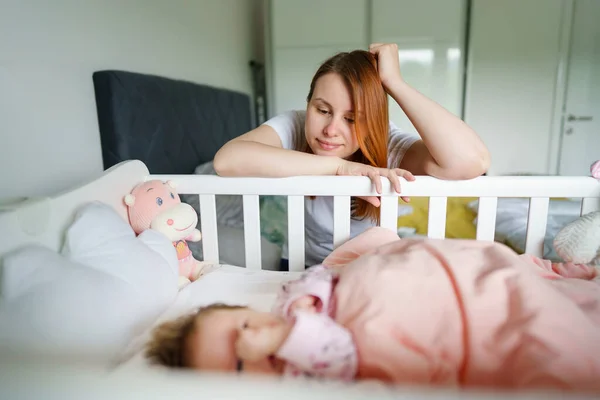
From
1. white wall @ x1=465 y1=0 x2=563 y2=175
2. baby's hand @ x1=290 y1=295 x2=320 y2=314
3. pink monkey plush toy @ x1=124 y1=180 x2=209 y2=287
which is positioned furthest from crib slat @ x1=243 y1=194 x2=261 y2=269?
white wall @ x1=465 y1=0 x2=563 y2=175

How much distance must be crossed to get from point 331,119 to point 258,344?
570 millimetres

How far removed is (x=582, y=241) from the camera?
746mm

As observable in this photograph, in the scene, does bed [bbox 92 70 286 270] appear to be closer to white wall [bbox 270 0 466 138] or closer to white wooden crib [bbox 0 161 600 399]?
white wooden crib [bbox 0 161 600 399]

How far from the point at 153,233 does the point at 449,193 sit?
58cm

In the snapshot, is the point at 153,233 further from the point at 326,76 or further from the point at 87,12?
the point at 87,12

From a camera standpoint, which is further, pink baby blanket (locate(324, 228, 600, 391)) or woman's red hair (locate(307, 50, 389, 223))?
woman's red hair (locate(307, 50, 389, 223))

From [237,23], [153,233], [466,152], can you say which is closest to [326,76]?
[466,152]

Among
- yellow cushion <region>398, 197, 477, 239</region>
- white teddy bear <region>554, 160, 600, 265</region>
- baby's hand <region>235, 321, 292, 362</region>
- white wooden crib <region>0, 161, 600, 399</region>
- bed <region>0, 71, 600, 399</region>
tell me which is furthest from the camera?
yellow cushion <region>398, 197, 477, 239</region>

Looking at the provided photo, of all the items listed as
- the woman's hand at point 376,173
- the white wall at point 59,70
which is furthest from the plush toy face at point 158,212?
the woman's hand at point 376,173

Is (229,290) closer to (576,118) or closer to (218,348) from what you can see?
(218,348)

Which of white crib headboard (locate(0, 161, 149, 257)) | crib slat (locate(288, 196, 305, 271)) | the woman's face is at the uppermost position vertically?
the woman's face

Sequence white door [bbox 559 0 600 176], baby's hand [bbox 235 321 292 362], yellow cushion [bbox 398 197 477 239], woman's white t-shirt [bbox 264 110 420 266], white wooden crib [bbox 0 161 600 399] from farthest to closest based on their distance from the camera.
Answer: white door [bbox 559 0 600 176], yellow cushion [bbox 398 197 477 239], woman's white t-shirt [bbox 264 110 420 266], white wooden crib [bbox 0 161 600 399], baby's hand [bbox 235 321 292 362]

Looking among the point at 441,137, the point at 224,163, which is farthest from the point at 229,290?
the point at 441,137

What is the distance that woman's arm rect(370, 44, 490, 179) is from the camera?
773 millimetres
